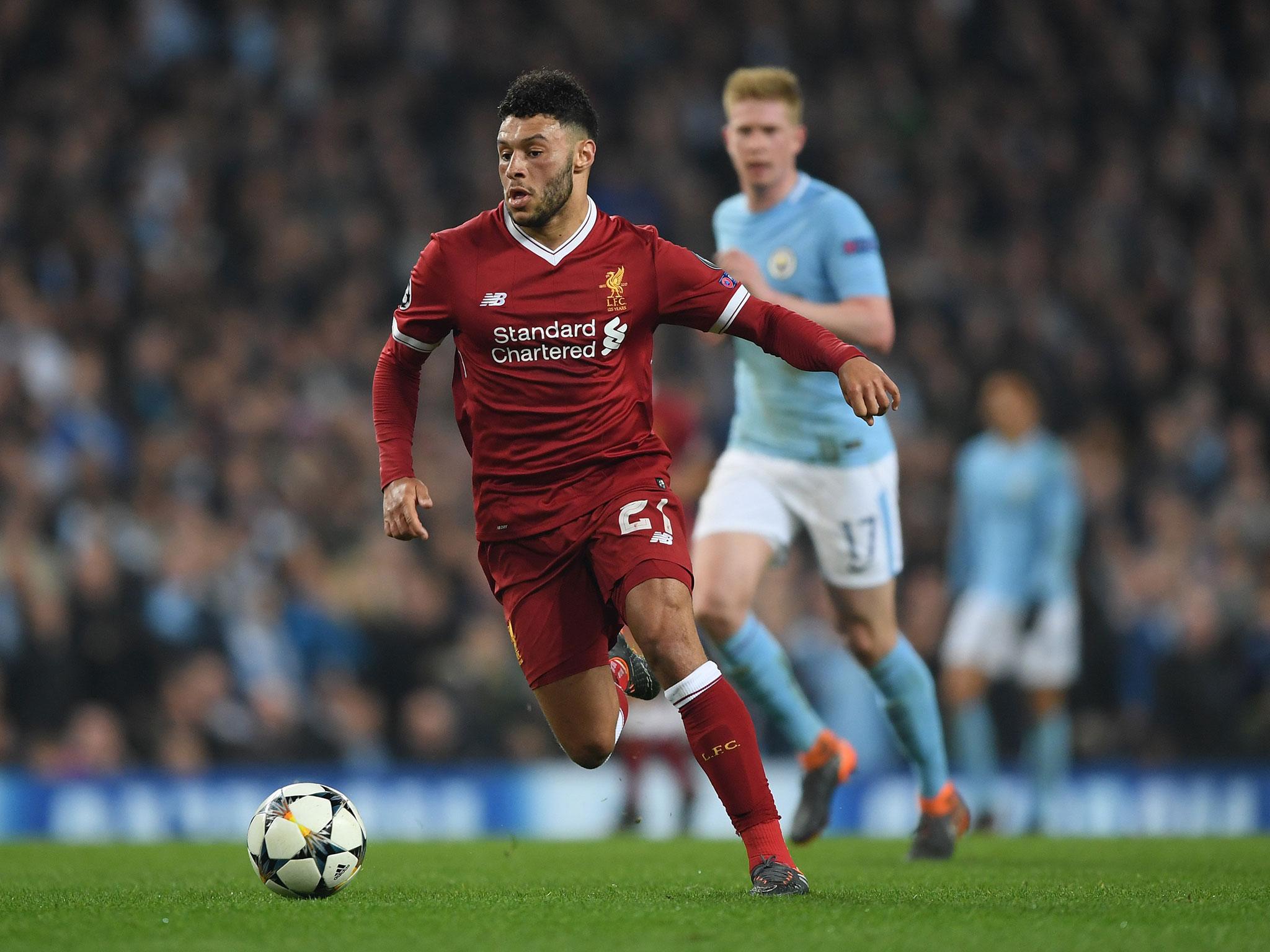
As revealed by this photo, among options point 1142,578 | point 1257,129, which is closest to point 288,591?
point 1142,578

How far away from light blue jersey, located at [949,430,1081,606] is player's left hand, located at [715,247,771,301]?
14.4 ft

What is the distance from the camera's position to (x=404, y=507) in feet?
16.1

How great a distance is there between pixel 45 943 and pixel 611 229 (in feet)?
8.41

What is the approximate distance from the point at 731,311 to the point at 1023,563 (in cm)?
544

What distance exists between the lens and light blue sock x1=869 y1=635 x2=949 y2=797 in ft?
21.5

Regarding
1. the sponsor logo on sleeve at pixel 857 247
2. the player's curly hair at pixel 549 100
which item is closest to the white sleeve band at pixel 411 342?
the player's curly hair at pixel 549 100

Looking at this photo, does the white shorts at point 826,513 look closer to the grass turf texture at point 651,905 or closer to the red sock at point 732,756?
→ the grass turf texture at point 651,905

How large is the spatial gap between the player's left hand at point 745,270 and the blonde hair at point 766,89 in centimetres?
85

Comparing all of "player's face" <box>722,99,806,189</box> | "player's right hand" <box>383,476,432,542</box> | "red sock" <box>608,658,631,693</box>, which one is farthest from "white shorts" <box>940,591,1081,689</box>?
"player's right hand" <box>383,476,432,542</box>

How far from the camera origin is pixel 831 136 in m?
16.4

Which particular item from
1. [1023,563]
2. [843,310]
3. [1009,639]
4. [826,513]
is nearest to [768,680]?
[826,513]

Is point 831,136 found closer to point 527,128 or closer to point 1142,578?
point 1142,578

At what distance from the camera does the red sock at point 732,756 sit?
15.4 feet

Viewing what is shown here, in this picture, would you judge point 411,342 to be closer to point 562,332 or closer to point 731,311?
point 562,332
